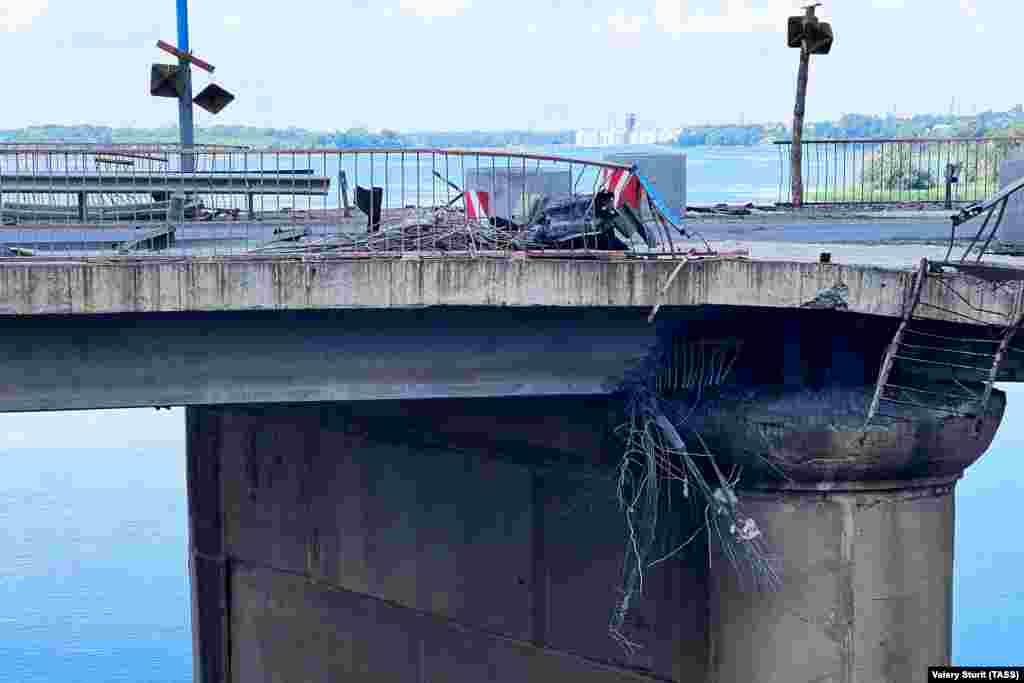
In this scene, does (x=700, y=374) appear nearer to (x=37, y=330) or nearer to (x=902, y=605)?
(x=902, y=605)

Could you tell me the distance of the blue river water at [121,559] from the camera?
121ft

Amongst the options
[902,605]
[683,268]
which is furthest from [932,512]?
[683,268]

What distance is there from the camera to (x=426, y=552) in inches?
679

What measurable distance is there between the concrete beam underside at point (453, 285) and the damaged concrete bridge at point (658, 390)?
17 millimetres

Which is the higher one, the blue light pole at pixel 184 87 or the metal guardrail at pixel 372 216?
the blue light pole at pixel 184 87

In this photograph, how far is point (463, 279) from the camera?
12.4m

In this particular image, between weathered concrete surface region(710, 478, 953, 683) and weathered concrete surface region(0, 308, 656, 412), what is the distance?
209cm

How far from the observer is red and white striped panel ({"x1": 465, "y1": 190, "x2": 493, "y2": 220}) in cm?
1436

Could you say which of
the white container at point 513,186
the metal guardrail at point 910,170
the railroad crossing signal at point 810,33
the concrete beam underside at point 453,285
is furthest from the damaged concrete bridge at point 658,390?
the railroad crossing signal at point 810,33

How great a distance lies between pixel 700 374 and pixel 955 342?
87.3 inches

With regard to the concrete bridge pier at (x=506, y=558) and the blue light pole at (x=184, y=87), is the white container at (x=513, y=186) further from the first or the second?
the blue light pole at (x=184, y=87)

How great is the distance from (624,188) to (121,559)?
111ft

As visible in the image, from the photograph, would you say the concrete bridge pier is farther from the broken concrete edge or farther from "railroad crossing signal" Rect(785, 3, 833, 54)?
"railroad crossing signal" Rect(785, 3, 833, 54)

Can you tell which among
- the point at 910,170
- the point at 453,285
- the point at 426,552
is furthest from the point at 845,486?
the point at 910,170
